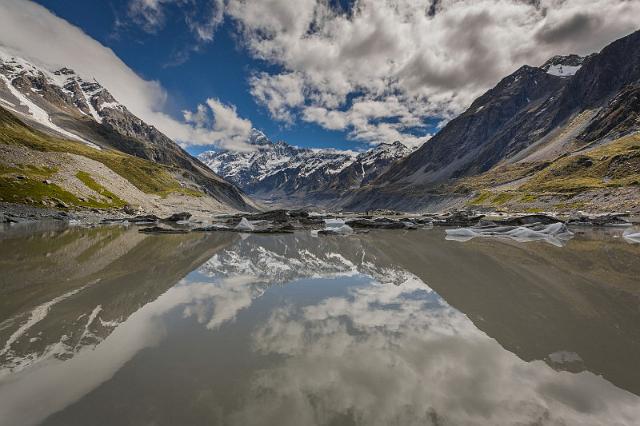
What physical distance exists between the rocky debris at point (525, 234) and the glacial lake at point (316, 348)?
2082 centimetres

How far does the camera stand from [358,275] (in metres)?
21.8

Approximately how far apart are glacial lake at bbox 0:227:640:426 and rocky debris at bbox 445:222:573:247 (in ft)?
68.3

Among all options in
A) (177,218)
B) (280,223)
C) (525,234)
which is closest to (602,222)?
(525,234)

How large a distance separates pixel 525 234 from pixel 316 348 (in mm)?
41487

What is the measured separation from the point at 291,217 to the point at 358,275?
64921mm

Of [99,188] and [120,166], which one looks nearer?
[99,188]

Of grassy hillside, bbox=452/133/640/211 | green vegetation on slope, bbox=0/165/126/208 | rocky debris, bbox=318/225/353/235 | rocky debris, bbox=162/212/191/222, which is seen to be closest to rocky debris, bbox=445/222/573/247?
rocky debris, bbox=318/225/353/235

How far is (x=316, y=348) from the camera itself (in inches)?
386

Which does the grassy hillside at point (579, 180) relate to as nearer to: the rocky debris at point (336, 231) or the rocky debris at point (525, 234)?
the rocky debris at point (525, 234)

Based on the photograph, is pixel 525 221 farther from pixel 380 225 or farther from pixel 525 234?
pixel 380 225

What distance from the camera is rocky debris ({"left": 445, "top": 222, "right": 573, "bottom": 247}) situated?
40938mm

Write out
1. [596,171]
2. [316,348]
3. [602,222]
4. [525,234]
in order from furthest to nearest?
1. [596,171]
2. [602,222]
3. [525,234]
4. [316,348]

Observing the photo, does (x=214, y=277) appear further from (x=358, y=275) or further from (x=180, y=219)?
(x=180, y=219)

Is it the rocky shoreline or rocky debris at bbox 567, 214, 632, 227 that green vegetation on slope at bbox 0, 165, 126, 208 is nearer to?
the rocky shoreline
